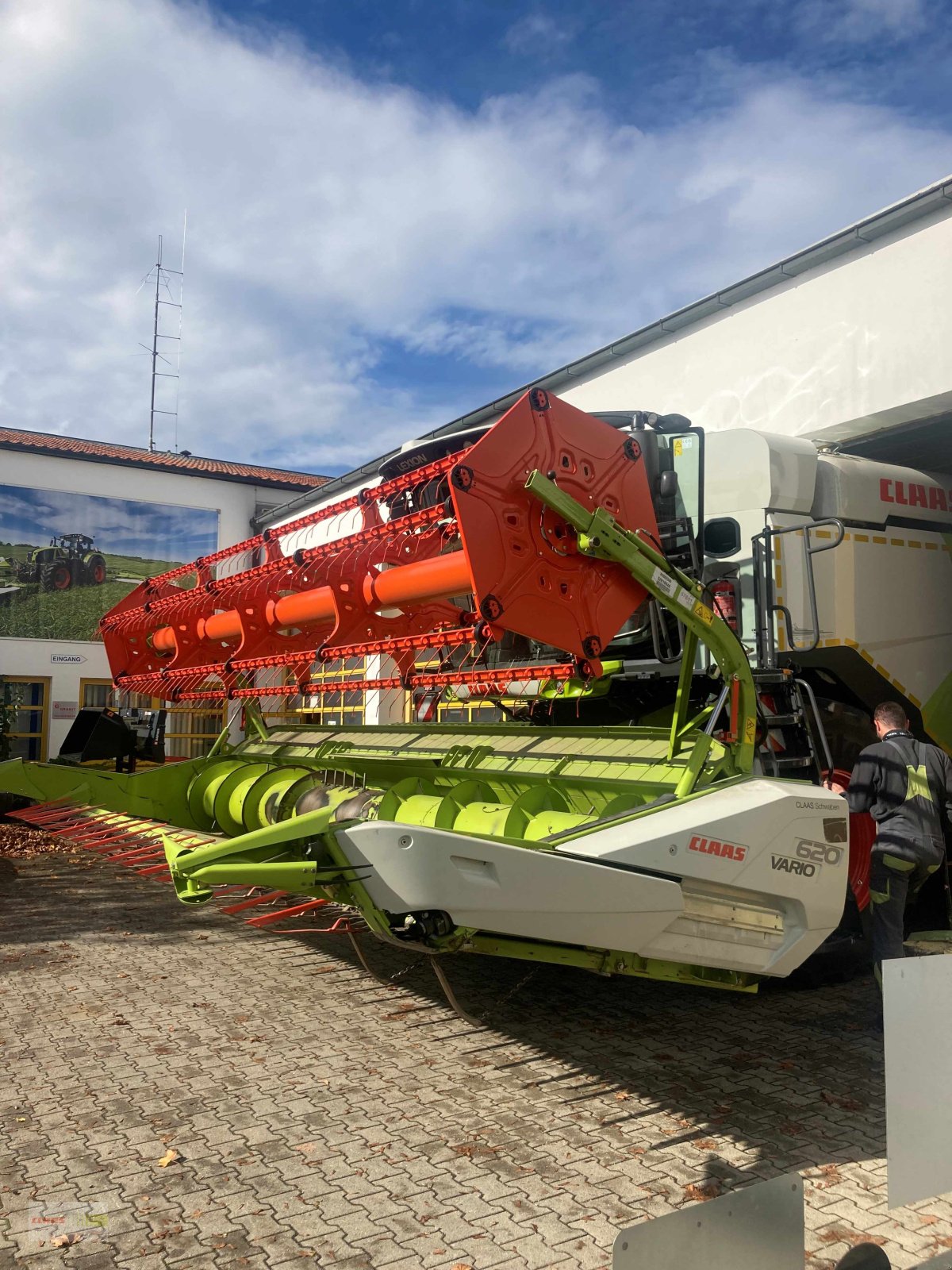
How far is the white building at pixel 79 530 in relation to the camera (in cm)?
1967

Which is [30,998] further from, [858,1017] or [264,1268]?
[858,1017]

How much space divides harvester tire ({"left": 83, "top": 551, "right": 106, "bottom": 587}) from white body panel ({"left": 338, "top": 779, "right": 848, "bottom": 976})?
739 inches

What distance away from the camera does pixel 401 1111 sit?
397 cm

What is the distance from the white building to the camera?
64.5 feet

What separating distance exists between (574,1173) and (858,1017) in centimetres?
251

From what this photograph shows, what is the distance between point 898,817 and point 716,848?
171 cm

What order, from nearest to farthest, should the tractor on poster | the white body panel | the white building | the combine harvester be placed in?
the white body panel
the combine harvester
the white building
the tractor on poster

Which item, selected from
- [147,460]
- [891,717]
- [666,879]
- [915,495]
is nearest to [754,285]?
[915,495]

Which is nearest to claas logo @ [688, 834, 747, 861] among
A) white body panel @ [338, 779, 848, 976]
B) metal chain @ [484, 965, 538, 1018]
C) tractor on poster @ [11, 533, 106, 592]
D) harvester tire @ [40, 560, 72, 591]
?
white body panel @ [338, 779, 848, 976]

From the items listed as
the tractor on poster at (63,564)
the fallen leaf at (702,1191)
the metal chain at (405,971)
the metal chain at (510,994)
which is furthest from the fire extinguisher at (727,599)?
the tractor on poster at (63,564)

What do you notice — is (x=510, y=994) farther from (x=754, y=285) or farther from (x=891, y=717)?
(x=754, y=285)

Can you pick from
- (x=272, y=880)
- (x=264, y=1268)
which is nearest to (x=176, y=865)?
(x=272, y=880)

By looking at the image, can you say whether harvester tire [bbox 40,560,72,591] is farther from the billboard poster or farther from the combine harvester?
the combine harvester

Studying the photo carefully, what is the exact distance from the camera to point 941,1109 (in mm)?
2660
